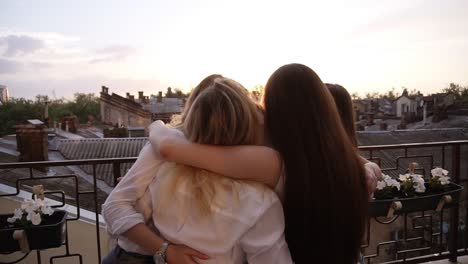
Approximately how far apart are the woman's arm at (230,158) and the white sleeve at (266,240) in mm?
92

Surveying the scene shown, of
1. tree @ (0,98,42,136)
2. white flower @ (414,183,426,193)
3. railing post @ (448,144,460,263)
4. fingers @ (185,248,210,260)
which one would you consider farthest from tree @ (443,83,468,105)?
fingers @ (185,248,210,260)

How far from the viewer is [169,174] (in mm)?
1191

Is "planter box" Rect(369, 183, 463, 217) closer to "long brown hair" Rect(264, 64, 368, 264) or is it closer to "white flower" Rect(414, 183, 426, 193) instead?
"white flower" Rect(414, 183, 426, 193)

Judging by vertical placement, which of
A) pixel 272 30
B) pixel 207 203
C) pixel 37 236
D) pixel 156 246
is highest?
pixel 272 30

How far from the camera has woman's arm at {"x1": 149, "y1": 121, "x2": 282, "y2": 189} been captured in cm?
114

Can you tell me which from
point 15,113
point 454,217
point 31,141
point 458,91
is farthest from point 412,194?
point 458,91

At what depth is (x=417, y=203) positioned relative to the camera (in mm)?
2461

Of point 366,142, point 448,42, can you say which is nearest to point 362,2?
point 448,42

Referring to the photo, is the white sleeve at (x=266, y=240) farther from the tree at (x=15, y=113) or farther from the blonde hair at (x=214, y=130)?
the tree at (x=15, y=113)

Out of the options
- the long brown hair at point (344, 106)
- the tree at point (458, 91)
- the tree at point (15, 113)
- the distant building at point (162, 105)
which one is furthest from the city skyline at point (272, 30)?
the tree at point (458, 91)

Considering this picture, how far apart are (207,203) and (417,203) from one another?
179 cm

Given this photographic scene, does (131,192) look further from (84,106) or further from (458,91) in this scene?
(84,106)

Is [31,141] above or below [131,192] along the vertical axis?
below

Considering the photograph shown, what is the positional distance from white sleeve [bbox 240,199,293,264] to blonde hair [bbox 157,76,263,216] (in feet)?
0.37
